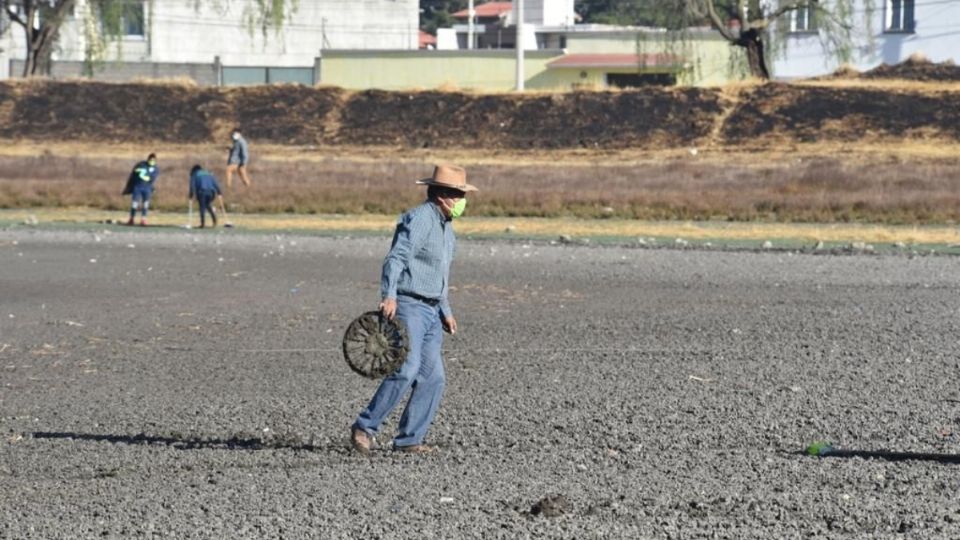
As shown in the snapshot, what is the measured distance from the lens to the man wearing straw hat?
1080 centimetres

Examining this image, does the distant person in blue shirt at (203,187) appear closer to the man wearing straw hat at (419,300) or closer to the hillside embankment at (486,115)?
the hillside embankment at (486,115)

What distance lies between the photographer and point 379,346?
1074 cm

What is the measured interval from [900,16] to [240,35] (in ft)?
105

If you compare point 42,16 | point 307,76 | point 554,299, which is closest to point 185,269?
point 554,299

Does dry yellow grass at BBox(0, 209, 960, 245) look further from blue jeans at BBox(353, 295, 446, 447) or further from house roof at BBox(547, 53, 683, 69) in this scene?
house roof at BBox(547, 53, 683, 69)

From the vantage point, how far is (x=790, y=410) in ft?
42.7

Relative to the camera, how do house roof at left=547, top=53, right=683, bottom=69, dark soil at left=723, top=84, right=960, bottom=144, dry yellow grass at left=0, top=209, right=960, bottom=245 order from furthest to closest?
1. house roof at left=547, top=53, right=683, bottom=69
2. dark soil at left=723, top=84, right=960, bottom=144
3. dry yellow grass at left=0, top=209, right=960, bottom=245

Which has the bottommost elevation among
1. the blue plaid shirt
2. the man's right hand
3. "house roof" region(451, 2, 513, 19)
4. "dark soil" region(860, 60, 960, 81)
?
the man's right hand

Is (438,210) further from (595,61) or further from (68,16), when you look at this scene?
(595,61)

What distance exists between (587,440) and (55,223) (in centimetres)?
2728

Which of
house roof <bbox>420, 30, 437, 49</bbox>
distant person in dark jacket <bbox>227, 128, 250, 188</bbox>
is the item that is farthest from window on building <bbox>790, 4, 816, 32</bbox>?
house roof <bbox>420, 30, 437, 49</bbox>

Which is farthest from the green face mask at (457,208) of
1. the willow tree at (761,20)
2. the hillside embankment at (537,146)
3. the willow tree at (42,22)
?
the willow tree at (42,22)

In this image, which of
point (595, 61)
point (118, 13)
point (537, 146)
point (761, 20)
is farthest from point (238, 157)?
point (595, 61)

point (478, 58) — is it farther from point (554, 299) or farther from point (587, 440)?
point (587, 440)
